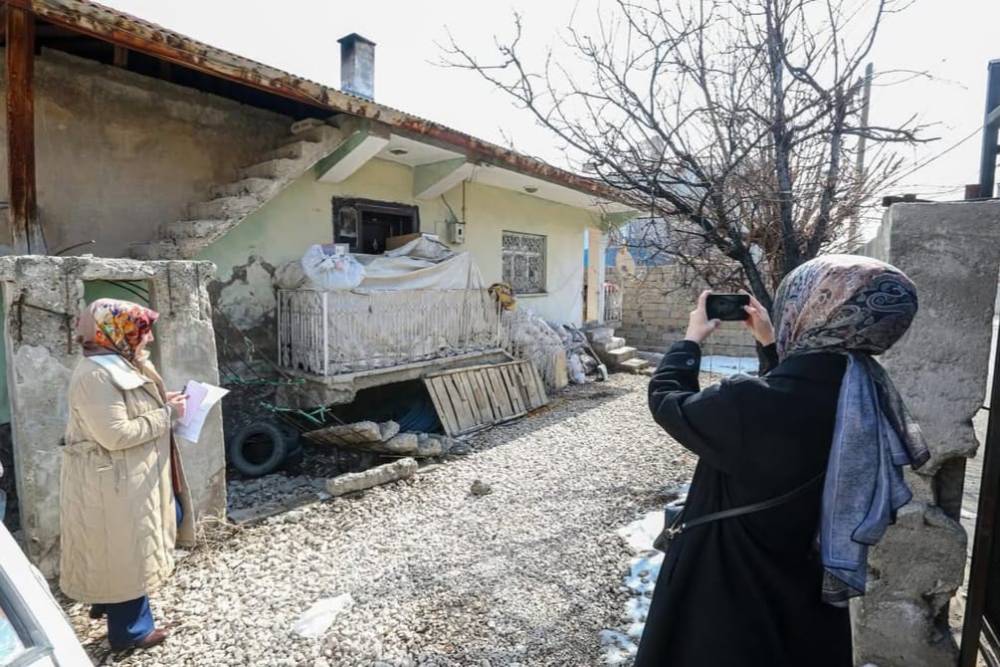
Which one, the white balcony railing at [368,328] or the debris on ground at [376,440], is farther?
the white balcony railing at [368,328]

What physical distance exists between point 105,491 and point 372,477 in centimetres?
249

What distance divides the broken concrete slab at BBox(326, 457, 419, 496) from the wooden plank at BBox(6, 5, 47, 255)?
2.95 meters

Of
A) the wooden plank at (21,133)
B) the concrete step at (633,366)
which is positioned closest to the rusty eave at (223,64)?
the wooden plank at (21,133)

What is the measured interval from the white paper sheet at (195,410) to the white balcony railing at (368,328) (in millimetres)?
2484

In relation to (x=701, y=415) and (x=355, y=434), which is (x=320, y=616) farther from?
(x=701, y=415)

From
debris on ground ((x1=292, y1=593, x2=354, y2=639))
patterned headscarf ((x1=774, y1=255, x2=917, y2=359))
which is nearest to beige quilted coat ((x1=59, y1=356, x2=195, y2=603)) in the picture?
debris on ground ((x1=292, y1=593, x2=354, y2=639))

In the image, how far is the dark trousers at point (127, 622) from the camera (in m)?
2.60

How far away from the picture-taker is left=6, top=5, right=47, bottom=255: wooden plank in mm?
3789

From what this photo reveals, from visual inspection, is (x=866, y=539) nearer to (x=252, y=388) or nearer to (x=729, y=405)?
(x=729, y=405)

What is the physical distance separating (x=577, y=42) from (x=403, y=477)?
387 centimetres

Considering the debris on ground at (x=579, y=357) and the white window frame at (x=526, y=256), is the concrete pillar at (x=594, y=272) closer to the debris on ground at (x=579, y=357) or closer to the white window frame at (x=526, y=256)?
the debris on ground at (x=579, y=357)

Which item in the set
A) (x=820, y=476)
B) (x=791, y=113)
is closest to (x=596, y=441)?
(x=791, y=113)

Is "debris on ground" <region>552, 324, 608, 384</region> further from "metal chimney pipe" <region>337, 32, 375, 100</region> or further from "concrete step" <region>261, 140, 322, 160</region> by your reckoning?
"concrete step" <region>261, 140, 322, 160</region>

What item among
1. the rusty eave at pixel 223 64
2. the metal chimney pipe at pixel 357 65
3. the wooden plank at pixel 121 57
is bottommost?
the rusty eave at pixel 223 64
